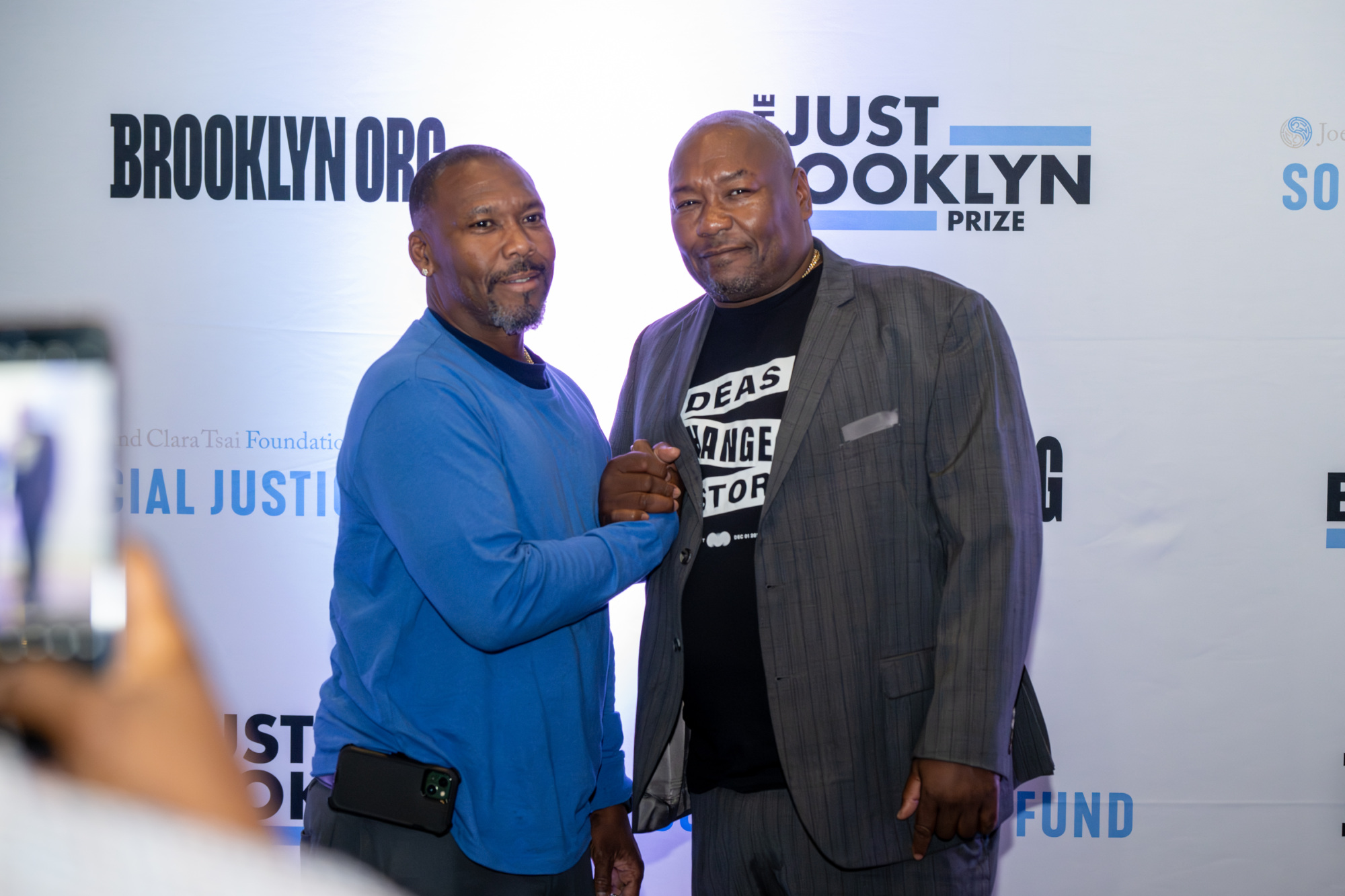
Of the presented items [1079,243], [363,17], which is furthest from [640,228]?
[1079,243]

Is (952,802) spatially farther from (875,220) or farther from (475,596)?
(875,220)

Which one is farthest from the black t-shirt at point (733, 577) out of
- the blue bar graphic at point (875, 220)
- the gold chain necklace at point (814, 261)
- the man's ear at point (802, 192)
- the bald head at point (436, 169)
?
the blue bar graphic at point (875, 220)

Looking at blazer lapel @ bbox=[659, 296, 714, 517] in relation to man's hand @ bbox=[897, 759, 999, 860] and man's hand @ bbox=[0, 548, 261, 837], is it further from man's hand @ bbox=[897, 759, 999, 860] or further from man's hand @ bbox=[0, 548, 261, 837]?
man's hand @ bbox=[0, 548, 261, 837]

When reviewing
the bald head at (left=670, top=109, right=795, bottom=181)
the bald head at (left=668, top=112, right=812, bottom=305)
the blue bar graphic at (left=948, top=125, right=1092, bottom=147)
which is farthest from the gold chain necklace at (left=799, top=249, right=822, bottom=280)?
the blue bar graphic at (left=948, top=125, right=1092, bottom=147)

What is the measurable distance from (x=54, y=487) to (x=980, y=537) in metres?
1.56

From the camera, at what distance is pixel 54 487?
14.2 inches

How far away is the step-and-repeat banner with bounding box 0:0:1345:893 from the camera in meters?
2.74

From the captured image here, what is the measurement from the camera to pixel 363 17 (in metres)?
2.82

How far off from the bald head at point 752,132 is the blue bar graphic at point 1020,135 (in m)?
0.97

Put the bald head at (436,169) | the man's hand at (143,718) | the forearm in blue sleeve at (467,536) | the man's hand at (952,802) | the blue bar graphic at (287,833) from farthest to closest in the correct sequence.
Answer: the blue bar graphic at (287,833) → the bald head at (436,169) → the man's hand at (952,802) → the forearm in blue sleeve at (467,536) → the man's hand at (143,718)

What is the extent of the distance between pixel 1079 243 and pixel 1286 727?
1.55 meters

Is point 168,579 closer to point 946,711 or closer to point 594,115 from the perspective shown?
point 946,711

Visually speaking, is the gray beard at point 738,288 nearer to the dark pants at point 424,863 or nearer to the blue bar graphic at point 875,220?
the blue bar graphic at point 875,220

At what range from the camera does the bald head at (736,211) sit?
1.93m
